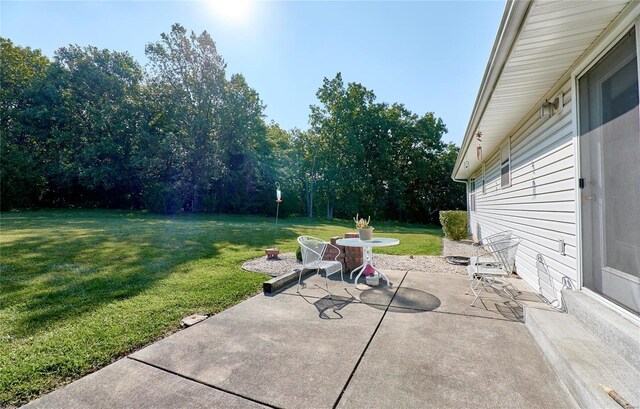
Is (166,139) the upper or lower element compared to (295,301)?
upper

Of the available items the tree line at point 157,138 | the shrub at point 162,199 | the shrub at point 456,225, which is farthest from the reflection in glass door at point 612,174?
the shrub at point 162,199

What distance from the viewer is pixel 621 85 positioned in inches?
89.7

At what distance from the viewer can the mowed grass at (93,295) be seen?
2.30 meters

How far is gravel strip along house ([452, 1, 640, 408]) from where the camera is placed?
6.52ft

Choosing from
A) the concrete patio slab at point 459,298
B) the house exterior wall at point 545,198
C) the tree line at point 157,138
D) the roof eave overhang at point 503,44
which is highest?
the tree line at point 157,138

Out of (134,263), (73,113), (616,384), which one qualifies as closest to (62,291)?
(134,263)

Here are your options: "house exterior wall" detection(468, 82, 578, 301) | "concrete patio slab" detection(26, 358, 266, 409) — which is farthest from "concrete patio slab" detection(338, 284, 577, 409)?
"house exterior wall" detection(468, 82, 578, 301)

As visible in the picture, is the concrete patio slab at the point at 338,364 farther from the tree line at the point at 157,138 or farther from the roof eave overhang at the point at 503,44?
the tree line at the point at 157,138

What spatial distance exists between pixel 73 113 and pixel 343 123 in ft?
63.9

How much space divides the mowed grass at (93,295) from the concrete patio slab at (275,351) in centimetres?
Result: 43

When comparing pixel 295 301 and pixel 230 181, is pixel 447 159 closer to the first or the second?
pixel 230 181

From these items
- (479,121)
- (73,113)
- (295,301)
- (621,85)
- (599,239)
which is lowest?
(295,301)

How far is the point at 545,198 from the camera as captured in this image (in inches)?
149

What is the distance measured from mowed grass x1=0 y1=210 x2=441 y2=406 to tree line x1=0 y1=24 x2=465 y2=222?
1275 cm
